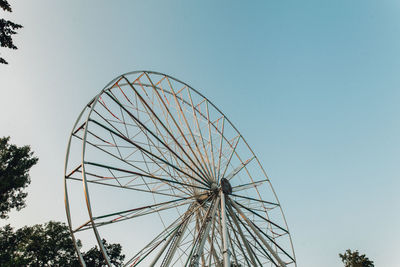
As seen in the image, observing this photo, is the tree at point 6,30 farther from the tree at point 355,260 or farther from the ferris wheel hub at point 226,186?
the tree at point 355,260

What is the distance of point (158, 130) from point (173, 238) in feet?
18.5

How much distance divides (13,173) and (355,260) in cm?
3577

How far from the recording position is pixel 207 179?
1270cm

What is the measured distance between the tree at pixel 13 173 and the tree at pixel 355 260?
1347 inches

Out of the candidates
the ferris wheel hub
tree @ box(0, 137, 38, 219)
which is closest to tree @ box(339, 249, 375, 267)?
the ferris wheel hub

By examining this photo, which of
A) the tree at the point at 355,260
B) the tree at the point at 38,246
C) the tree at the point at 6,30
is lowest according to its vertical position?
the tree at the point at 38,246

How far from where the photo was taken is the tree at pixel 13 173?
1795 cm

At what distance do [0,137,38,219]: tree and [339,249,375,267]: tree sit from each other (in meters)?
34.2

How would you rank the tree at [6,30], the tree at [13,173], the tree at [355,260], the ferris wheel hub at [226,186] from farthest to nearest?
1. the tree at [355,260]
2. the tree at [13,173]
3. the ferris wheel hub at [226,186]
4. the tree at [6,30]

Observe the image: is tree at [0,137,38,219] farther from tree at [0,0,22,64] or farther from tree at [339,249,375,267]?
tree at [339,249,375,267]

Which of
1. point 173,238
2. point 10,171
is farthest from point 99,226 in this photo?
point 10,171

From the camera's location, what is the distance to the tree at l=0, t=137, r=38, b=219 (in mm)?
17953

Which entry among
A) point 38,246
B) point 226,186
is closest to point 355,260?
point 226,186

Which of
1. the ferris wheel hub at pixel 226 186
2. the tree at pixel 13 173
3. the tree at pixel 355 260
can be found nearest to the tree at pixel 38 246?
the tree at pixel 13 173
